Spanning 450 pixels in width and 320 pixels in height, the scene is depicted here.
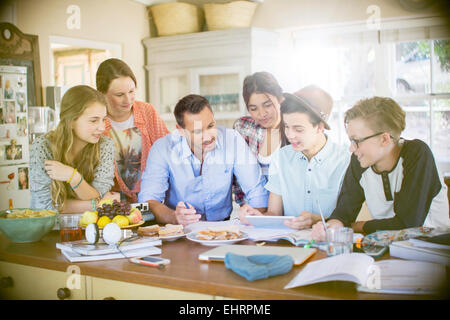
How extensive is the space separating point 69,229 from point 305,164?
1.03 meters

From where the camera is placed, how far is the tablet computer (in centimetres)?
160

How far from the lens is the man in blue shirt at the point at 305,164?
189 cm

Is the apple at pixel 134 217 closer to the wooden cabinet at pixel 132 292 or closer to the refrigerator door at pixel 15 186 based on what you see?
the wooden cabinet at pixel 132 292

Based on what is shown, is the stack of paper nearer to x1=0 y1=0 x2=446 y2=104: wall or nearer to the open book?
the open book

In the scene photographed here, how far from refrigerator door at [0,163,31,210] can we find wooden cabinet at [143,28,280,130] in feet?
2.70

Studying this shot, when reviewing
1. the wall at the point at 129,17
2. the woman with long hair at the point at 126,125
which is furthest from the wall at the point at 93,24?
the woman with long hair at the point at 126,125

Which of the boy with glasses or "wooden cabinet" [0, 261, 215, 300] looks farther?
the boy with glasses

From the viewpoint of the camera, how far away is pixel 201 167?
2.21 metres

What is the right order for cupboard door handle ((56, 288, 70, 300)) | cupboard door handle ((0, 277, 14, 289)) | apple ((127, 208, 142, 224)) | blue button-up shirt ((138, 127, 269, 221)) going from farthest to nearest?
blue button-up shirt ((138, 127, 269, 221))
apple ((127, 208, 142, 224))
cupboard door handle ((0, 277, 14, 289))
cupboard door handle ((56, 288, 70, 300))

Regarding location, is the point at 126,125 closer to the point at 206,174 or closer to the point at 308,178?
the point at 206,174

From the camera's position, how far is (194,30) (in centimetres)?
293

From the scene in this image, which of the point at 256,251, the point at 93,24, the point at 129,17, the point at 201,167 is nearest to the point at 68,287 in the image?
A: the point at 256,251

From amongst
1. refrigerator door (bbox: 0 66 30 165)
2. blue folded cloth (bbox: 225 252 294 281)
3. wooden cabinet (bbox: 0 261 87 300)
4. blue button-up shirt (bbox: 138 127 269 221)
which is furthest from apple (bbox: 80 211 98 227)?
refrigerator door (bbox: 0 66 30 165)

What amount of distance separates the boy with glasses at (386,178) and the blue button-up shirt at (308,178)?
0.19 ft
